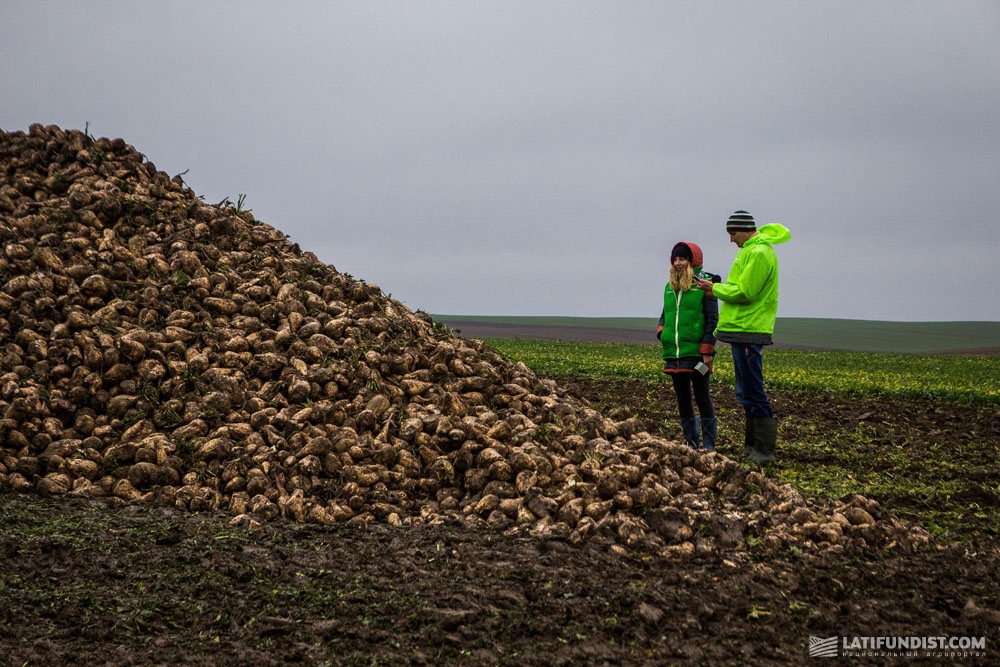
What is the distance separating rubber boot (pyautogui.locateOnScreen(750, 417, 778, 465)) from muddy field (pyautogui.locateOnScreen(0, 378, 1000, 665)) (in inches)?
102

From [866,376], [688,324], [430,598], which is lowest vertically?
[430,598]

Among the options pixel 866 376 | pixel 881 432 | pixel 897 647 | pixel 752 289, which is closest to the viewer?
pixel 897 647

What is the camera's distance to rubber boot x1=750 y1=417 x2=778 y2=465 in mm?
8695

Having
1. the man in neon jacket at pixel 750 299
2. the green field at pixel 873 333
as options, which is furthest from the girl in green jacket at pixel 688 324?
the green field at pixel 873 333

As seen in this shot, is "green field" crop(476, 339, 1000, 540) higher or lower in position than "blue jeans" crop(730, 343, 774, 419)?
lower

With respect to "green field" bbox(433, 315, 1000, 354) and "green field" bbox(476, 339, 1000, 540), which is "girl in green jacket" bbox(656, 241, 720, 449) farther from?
"green field" bbox(433, 315, 1000, 354)

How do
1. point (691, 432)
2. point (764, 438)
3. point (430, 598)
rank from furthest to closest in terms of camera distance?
point (691, 432), point (764, 438), point (430, 598)

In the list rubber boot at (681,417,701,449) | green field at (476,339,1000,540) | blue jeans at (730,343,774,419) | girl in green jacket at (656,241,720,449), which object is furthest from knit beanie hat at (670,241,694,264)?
green field at (476,339,1000,540)

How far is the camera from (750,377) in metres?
8.38

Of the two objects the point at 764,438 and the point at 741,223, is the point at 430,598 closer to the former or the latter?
the point at 764,438

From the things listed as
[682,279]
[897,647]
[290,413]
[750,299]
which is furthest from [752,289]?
[290,413]

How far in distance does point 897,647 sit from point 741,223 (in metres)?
4.82

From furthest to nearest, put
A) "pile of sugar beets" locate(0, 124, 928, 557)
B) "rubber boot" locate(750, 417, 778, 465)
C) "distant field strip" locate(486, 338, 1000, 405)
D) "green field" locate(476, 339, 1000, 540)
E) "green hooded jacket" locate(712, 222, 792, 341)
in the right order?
"distant field strip" locate(486, 338, 1000, 405)
"rubber boot" locate(750, 417, 778, 465)
"green hooded jacket" locate(712, 222, 792, 341)
"green field" locate(476, 339, 1000, 540)
"pile of sugar beets" locate(0, 124, 928, 557)

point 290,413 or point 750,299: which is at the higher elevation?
point 750,299
